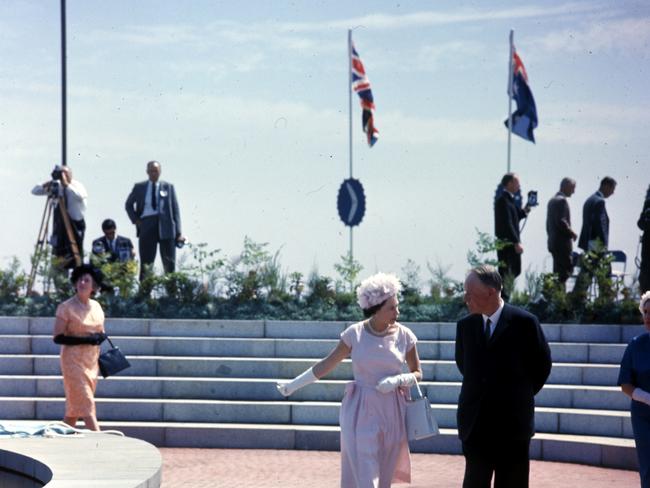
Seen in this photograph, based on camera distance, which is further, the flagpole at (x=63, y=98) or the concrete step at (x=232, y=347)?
the flagpole at (x=63, y=98)

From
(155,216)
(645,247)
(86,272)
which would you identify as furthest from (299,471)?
(155,216)

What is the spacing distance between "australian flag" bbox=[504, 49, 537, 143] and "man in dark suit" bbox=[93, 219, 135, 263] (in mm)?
8348

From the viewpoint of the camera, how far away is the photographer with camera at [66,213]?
20.1 meters

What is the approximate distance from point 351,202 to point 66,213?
6393 millimetres

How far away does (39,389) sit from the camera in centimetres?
1645

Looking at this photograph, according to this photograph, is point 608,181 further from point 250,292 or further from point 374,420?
point 374,420

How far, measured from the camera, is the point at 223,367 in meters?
16.6

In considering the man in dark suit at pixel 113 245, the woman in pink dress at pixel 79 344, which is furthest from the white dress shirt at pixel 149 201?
the woman in pink dress at pixel 79 344

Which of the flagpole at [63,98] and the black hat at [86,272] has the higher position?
the flagpole at [63,98]

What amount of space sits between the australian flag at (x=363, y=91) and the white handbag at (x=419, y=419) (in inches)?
710

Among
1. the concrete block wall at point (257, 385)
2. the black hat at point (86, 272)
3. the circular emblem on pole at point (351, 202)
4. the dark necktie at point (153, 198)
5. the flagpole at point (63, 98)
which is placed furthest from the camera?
the circular emblem on pole at point (351, 202)

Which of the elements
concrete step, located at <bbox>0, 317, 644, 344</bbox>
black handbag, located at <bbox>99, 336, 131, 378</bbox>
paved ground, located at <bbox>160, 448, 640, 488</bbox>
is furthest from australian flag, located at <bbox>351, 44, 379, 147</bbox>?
black handbag, located at <bbox>99, 336, 131, 378</bbox>

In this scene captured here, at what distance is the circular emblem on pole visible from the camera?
24578 millimetres

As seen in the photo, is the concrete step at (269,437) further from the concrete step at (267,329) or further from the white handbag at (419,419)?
the white handbag at (419,419)
